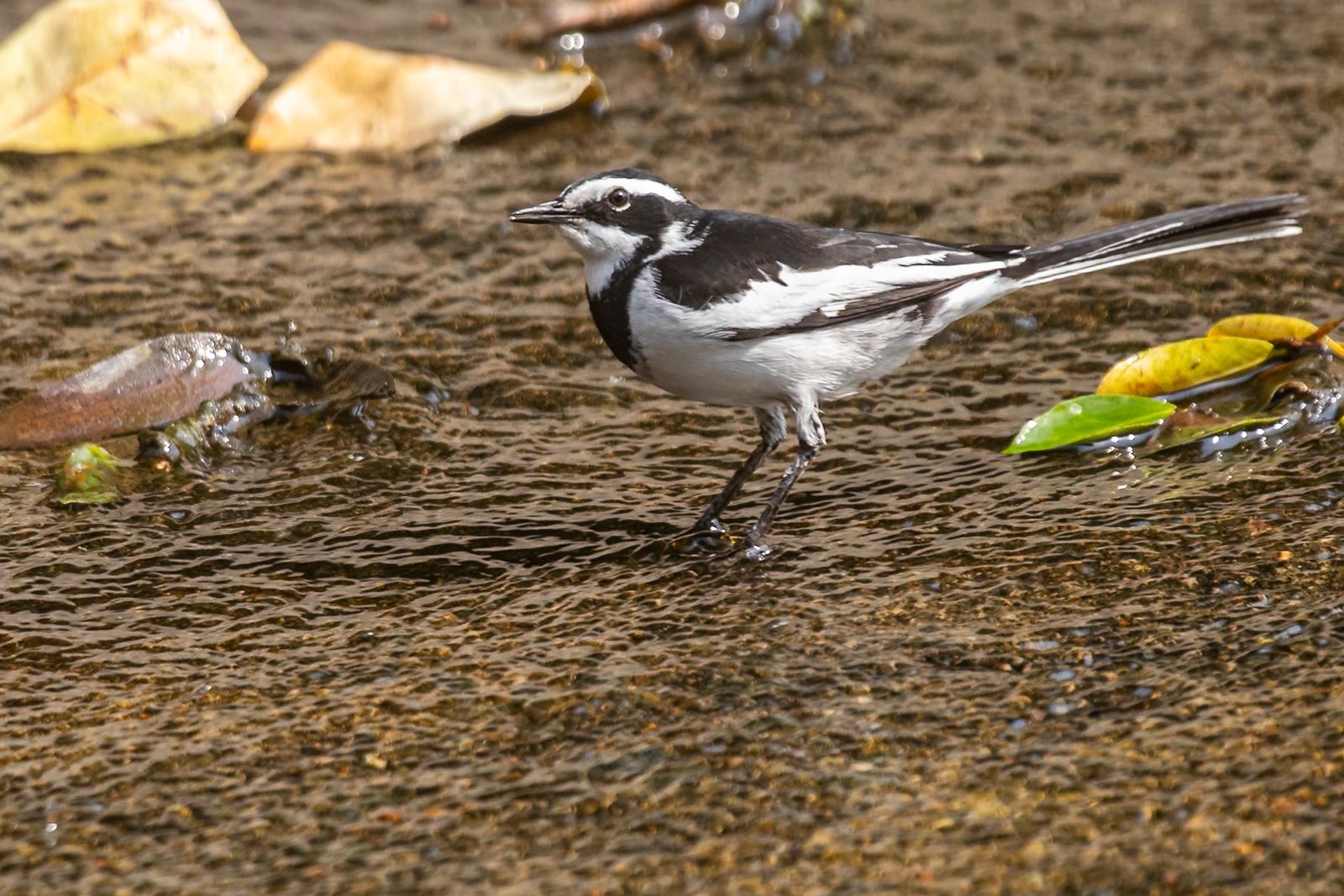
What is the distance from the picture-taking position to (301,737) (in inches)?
143

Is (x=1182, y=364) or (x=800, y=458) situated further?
(x=1182, y=364)

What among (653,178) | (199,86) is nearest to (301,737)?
(653,178)

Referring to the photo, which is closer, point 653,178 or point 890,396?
point 653,178

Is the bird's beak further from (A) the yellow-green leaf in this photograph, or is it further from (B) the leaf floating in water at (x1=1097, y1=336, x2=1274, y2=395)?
(A) the yellow-green leaf

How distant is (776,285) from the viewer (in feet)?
15.6

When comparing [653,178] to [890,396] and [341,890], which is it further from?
[341,890]

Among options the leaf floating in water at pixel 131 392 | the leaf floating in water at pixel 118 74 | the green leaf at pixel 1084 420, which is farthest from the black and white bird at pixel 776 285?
the leaf floating in water at pixel 118 74

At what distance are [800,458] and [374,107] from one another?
11.1 feet

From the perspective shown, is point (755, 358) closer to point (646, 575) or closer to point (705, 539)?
point (705, 539)

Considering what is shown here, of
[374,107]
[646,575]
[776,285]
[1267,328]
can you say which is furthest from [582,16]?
[646,575]

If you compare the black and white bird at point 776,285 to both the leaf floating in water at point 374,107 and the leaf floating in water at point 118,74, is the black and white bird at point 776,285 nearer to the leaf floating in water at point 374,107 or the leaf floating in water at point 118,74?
the leaf floating in water at point 374,107

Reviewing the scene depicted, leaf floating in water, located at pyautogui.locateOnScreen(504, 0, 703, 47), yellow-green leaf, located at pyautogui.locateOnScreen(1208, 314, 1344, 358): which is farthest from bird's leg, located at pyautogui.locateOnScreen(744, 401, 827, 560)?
leaf floating in water, located at pyautogui.locateOnScreen(504, 0, 703, 47)

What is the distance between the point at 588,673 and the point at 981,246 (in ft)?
6.44

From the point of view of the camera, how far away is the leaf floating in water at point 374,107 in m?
7.37
